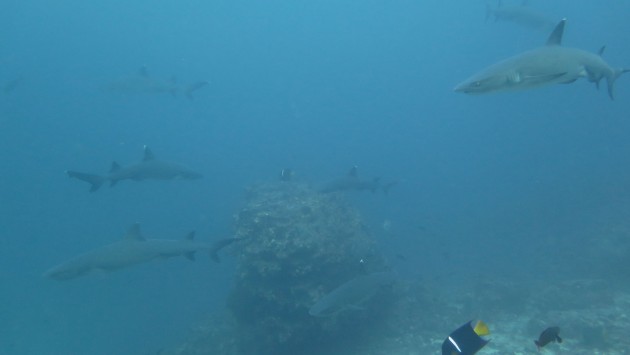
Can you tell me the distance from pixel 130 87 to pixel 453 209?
28033 mm

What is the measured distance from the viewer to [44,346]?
26281 mm

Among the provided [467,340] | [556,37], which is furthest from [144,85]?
[467,340]

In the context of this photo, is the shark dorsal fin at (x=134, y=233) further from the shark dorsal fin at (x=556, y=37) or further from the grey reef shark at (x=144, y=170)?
the shark dorsal fin at (x=556, y=37)

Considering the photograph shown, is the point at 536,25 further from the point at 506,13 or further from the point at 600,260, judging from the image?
the point at 600,260

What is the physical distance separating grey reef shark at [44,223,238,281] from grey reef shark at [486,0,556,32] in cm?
1621

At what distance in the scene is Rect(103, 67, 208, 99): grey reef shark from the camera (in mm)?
20016

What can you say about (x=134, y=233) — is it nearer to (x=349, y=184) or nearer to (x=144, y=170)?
(x=144, y=170)

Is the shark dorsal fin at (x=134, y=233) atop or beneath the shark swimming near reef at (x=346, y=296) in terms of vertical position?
atop

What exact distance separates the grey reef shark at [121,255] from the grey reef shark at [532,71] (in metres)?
8.30

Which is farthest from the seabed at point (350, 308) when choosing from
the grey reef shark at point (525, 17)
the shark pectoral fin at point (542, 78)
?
the grey reef shark at point (525, 17)

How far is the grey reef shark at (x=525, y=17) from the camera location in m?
18.5

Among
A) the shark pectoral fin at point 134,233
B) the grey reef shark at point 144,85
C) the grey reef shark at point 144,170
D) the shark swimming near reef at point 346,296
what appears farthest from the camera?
the grey reef shark at point 144,85

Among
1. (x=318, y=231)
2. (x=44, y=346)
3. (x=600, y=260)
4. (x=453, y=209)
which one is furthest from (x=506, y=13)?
(x=44, y=346)

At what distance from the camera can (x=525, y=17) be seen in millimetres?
18672
